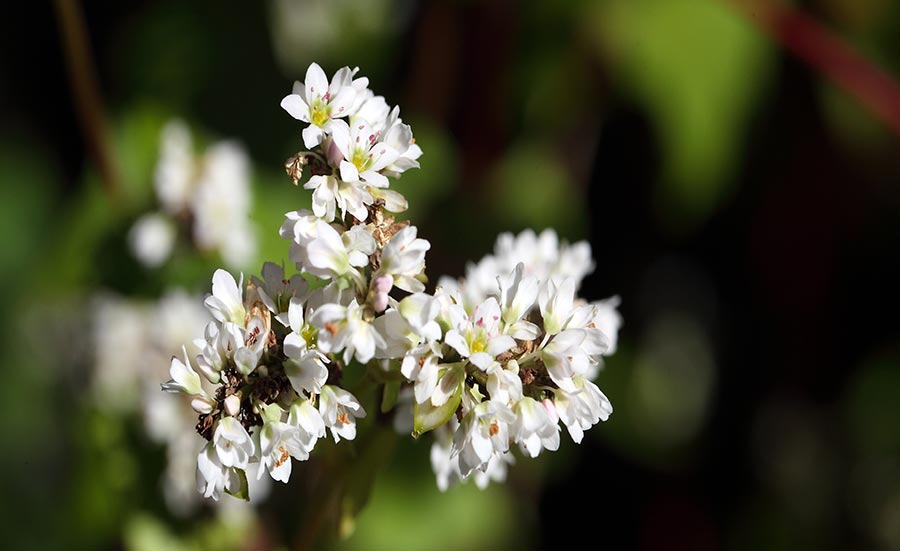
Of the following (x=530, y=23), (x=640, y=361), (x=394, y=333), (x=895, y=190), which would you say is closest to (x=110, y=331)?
(x=394, y=333)

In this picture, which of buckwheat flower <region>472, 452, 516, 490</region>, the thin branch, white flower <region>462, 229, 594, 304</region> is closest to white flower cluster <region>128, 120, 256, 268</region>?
the thin branch

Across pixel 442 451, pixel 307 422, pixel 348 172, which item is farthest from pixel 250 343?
pixel 442 451

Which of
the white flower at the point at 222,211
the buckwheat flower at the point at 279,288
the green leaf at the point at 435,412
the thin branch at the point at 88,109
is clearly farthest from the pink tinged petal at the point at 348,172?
the thin branch at the point at 88,109

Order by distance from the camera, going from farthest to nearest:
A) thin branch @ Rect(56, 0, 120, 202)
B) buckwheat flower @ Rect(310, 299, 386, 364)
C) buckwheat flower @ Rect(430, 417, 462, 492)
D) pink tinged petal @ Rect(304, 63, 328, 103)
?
1. thin branch @ Rect(56, 0, 120, 202)
2. buckwheat flower @ Rect(430, 417, 462, 492)
3. pink tinged petal @ Rect(304, 63, 328, 103)
4. buckwheat flower @ Rect(310, 299, 386, 364)

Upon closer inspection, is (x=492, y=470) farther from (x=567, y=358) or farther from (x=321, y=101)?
(x=321, y=101)

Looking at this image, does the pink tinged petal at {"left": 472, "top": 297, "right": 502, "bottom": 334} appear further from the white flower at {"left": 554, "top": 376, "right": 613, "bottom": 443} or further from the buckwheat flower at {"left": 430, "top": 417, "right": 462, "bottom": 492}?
the buckwheat flower at {"left": 430, "top": 417, "right": 462, "bottom": 492}

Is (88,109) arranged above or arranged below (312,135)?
above
